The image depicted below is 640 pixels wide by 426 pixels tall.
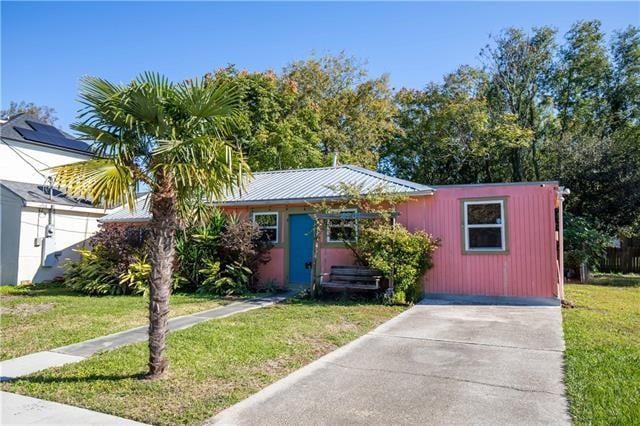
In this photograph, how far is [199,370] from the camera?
5199mm

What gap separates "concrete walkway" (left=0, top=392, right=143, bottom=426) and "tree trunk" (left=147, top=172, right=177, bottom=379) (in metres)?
0.92

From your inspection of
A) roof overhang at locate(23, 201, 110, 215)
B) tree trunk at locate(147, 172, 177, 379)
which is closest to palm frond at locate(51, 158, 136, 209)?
tree trunk at locate(147, 172, 177, 379)

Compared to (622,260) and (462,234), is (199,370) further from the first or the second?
(622,260)

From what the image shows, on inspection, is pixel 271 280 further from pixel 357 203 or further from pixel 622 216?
pixel 622 216

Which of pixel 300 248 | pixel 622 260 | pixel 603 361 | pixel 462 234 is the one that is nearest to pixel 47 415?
pixel 603 361

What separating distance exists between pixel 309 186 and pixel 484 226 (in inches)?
207

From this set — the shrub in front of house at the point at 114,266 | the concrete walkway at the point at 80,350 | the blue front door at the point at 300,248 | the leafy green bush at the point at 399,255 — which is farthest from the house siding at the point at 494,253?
the shrub in front of house at the point at 114,266

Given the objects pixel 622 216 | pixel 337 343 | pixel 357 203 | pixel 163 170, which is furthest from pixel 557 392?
pixel 622 216

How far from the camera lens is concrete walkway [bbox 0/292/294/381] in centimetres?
549

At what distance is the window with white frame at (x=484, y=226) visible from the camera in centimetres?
1083

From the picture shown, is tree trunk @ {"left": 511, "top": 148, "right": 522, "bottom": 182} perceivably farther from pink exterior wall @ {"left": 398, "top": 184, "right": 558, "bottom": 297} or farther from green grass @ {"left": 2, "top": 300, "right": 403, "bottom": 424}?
green grass @ {"left": 2, "top": 300, "right": 403, "bottom": 424}

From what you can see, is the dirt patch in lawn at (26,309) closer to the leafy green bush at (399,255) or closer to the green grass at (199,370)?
the green grass at (199,370)

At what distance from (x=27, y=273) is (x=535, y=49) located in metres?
26.3

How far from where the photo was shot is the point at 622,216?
17469 mm
